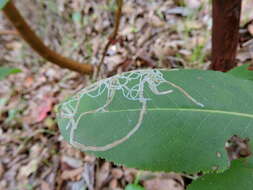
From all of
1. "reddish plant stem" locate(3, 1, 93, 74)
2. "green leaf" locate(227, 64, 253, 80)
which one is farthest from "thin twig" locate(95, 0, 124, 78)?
"green leaf" locate(227, 64, 253, 80)

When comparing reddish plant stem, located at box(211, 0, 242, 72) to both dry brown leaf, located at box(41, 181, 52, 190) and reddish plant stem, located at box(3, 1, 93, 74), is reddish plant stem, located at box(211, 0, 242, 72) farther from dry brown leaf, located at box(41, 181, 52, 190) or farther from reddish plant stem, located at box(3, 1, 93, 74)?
dry brown leaf, located at box(41, 181, 52, 190)

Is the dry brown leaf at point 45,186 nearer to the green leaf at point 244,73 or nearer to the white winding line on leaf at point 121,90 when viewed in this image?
the white winding line on leaf at point 121,90

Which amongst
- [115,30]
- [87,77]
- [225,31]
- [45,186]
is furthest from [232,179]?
[87,77]

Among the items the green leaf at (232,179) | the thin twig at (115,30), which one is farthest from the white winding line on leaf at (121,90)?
the thin twig at (115,30)

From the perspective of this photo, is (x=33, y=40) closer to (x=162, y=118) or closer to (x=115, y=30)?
(x=115, y=30)

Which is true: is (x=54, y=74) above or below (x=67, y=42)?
below

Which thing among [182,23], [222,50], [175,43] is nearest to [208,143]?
[222,50]

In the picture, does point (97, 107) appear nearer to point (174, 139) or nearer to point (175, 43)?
point (174, 139)
